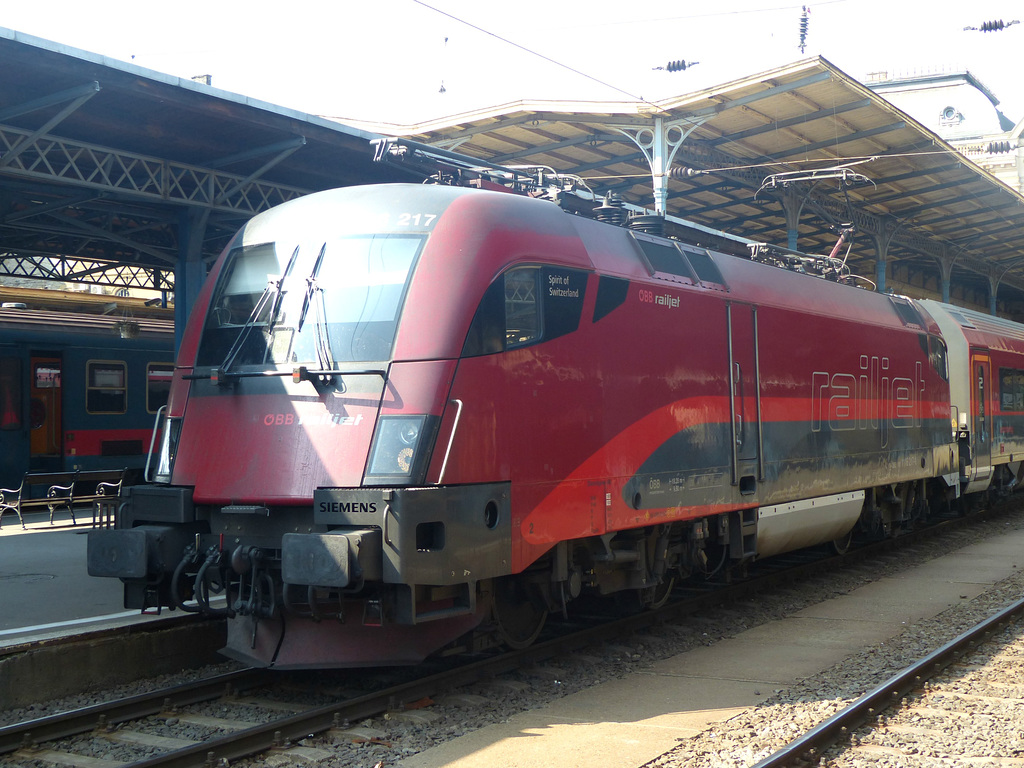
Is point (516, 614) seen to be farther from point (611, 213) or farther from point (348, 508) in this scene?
point (611, 213)

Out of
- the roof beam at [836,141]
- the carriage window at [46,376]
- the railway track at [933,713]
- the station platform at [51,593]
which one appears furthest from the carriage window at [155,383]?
the railway track at [933,713]

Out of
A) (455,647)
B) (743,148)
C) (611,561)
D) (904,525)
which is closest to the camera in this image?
(455,647)

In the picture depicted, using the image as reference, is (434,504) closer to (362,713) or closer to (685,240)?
(362,713)

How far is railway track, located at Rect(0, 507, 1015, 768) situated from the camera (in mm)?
5609

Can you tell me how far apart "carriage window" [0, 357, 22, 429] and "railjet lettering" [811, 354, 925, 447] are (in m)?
12.5

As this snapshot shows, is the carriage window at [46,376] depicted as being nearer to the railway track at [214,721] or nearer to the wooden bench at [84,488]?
the wooden bench at [84,488]

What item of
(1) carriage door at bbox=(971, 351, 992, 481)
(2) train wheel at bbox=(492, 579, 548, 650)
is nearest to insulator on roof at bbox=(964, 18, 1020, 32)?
(1) carriage door at bbox=(971, 351, 992, 481)

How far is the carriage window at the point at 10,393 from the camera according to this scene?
15.9 meters

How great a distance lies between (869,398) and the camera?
11789 mm

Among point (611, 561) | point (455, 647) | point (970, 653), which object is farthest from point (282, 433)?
point (970, 653)

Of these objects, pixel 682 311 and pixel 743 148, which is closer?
pixel 682 311

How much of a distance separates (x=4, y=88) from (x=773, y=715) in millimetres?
10984

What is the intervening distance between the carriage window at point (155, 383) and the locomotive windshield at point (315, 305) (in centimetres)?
1147

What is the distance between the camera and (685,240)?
9.59m
